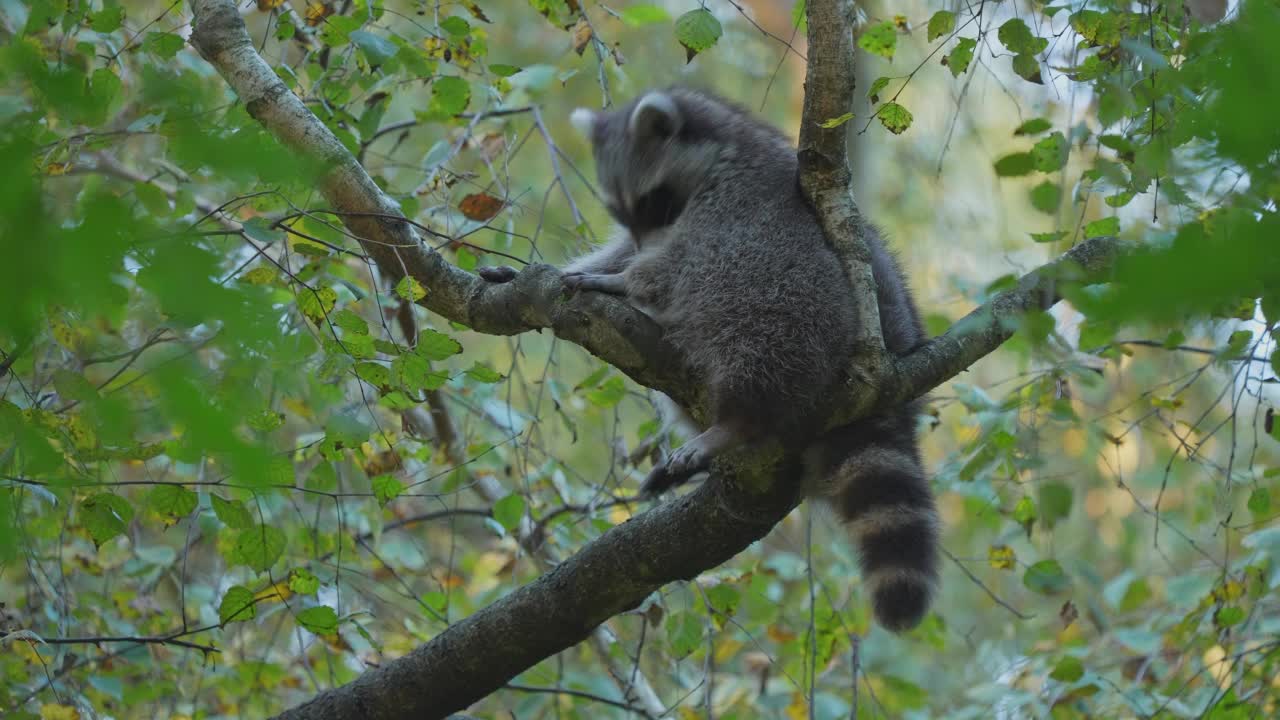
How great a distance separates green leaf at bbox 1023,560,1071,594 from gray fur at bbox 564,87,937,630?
70 cm

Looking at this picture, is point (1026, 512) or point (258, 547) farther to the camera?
point (1026, 512)

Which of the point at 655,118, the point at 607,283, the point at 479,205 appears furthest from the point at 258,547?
the point at 655,118

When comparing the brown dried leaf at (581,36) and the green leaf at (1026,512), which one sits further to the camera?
the brown dried leaf at (581,36)

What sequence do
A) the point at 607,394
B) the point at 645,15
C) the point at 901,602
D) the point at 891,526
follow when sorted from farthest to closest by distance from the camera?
1. the point at 645,15
2. the point at 607,394
3. the point at 891,526
4. the point at 901,602

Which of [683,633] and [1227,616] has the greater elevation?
[683,633]

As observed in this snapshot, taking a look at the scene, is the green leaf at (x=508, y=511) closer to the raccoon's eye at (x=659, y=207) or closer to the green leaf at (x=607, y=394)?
the green leaf at (x=607, y=394)

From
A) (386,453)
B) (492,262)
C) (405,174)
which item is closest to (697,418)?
(386,453)

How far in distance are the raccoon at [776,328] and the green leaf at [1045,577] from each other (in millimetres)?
686

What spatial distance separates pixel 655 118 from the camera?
3.68 m

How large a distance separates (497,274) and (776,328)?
786mm

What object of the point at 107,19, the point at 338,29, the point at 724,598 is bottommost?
the point at 724,598

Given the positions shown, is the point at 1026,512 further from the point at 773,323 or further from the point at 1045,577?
the point at 773,323

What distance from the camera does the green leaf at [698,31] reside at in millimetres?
2750

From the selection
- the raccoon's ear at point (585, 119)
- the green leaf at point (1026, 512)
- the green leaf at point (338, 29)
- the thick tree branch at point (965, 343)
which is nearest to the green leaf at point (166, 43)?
the green leaf at point (338, 29)
